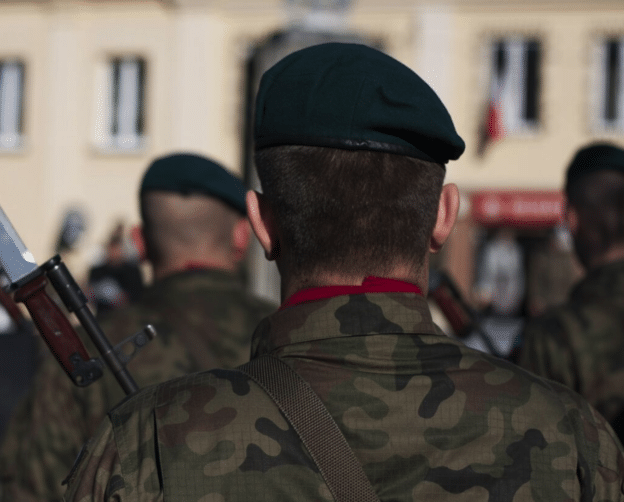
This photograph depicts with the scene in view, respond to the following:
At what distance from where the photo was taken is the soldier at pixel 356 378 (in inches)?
55.2

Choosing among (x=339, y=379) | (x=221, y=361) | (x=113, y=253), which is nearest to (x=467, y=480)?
(x=339, y=379)

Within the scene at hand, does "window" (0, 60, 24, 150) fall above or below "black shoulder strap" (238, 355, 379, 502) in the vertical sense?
above

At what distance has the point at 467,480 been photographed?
1417 mm

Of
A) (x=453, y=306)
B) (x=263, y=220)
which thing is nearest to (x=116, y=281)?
(x=453, y=306)

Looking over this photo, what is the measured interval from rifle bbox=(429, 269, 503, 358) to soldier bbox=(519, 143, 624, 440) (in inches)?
29.6

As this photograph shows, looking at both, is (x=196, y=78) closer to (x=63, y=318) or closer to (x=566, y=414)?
(x=63, y=318)

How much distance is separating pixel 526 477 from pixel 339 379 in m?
0.30

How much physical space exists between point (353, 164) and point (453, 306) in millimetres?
2682

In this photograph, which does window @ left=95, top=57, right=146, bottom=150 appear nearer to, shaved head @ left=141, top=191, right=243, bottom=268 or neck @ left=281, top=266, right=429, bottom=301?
shaved head @ left=141, top=191, right=243, bottom=268

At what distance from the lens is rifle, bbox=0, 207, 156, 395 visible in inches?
76.1

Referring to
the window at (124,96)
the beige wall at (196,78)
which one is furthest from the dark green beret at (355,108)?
the window at (124,96)

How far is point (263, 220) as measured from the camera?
1.59 metres

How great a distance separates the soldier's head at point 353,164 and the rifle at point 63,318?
0.62 m

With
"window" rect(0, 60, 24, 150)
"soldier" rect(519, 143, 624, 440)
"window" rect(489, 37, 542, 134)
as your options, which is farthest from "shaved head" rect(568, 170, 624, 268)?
"window" rect(0, 60, 24, 150)
